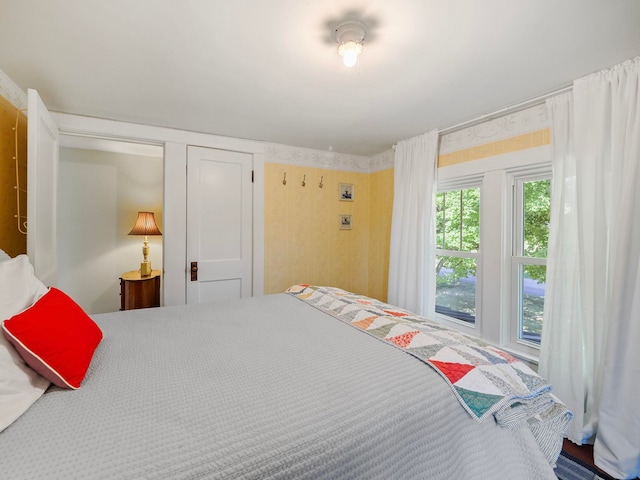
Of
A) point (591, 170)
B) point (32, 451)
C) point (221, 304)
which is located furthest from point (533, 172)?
point (32, 451)

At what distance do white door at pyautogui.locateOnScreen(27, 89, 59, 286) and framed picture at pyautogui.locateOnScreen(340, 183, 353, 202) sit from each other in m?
2.71

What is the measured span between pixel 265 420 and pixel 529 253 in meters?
2.46

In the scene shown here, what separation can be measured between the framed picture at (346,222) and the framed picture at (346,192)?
21 cm

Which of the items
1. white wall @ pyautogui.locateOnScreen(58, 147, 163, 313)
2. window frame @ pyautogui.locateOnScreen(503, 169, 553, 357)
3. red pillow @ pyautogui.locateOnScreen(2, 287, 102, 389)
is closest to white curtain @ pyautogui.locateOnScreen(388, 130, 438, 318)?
window frame @ pyautogui.locateOnScreen(503, 169, 553, 357)

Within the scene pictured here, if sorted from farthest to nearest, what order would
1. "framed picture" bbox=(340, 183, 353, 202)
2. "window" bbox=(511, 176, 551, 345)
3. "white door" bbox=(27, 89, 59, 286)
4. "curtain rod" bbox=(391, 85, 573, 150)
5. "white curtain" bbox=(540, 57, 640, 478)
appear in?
"framed picture" bbox=(340, 183, 353, 202) → "window" bbox=(511, 176, 551, 345) → "curtain rod" bbox=(391, 85, 573, 150) → "white door" bbox=(27, 89, 59, 286) → "white curtain" bbox=(540, 57, 640, 478)

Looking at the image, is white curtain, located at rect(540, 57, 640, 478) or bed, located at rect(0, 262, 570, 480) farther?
white curtain, located at rect(540, 57, 640, 478)

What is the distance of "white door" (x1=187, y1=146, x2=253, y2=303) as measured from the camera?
3.02 meters

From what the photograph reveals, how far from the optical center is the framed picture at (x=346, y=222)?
375 cm

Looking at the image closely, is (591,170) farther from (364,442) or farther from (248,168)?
(248,168)

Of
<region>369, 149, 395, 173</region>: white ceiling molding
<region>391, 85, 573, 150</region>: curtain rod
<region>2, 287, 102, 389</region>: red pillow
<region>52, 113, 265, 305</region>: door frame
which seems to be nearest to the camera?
<region>2, 287, 102, 389</region>: red pillow

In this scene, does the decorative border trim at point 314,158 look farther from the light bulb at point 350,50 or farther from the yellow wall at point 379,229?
the light bulb at point 350,50

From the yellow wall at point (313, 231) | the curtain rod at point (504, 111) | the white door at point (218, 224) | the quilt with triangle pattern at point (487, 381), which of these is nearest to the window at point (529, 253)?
the curtain rod at point (504, 111)

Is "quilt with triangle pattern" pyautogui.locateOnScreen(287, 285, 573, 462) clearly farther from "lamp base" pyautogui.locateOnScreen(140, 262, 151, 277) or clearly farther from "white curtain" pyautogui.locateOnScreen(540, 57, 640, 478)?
"lamp base" pyautogui.locateOnScreen(140, 262, 151, 277)

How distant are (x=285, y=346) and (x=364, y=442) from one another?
1.93ft
